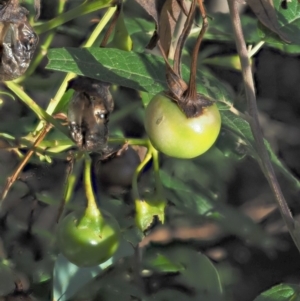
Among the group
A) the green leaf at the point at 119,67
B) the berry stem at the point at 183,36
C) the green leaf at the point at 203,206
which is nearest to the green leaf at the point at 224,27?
the green leaf at the point at 203,206

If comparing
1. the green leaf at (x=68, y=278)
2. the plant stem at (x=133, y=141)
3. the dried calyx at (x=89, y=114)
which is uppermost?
the dried calyx at (x=89, y=114)

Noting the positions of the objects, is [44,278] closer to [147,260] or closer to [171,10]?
[147,260]

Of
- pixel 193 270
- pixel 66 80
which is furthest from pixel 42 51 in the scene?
pixel 193 270

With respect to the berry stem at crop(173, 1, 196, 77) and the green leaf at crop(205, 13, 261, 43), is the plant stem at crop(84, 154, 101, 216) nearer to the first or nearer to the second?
the berry stem at crop(173, 1, 196, 77)

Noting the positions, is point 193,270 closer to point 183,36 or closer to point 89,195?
point 89,195

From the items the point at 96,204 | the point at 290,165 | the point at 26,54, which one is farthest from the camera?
the point at 290,165

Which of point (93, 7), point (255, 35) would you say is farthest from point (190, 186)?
point (93, 7)

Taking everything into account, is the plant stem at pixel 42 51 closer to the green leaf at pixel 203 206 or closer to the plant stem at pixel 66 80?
the plant stem at pixel 66 80

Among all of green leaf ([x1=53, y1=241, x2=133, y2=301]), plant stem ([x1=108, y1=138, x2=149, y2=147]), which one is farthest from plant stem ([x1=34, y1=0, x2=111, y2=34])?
green leaf ([x1=53, y1=241, x2=133, y2=301])
